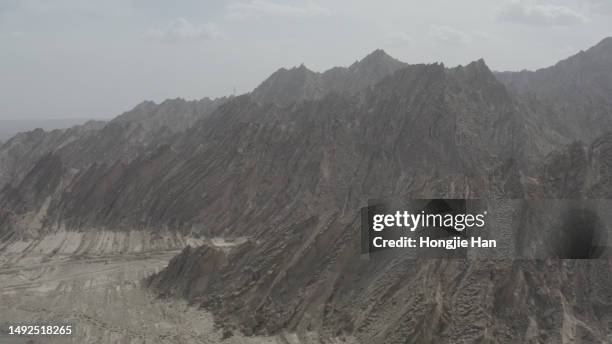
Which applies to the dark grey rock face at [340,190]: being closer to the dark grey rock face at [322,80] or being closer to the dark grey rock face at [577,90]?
the dark grey rock face at [322,80]

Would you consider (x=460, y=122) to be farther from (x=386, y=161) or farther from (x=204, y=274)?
(x=204, y=274)

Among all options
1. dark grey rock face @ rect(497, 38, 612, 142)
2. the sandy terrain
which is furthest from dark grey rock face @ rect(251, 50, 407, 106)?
the sandy terrain

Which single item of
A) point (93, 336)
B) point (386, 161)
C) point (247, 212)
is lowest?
point (93, 336)

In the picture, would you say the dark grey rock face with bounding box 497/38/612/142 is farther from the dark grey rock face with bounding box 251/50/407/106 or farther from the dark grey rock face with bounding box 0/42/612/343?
the dark grey rock face with bounding box 251/50/407/106

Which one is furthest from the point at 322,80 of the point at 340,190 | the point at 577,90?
the point at 340,190

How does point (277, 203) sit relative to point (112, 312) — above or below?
above

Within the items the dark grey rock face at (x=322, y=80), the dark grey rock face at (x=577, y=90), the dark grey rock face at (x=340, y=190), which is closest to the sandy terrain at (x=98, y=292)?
the dark grey rock face at (x=340, y=190)

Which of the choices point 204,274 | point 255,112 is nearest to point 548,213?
point 204,274

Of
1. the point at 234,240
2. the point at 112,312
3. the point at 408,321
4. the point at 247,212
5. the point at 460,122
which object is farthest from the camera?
the point at 460,122

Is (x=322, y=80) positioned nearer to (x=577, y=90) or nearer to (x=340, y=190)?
(x=577, y=90)
